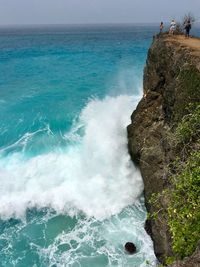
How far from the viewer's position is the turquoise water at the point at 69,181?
16484 millimetres

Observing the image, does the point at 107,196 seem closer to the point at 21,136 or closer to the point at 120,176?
the point at 120,176

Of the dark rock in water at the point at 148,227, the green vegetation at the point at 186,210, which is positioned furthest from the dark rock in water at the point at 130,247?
the green vegetation at the point at 186,210

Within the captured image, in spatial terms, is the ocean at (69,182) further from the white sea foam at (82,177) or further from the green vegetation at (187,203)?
the green vegetation at (187,203)

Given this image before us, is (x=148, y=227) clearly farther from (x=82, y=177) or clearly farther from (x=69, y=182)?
(x=69, y=182)

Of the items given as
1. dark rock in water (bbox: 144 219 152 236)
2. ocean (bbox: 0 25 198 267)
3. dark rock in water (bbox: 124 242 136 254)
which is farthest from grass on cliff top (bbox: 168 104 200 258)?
dark rock in water (bbox: 144 219 152 236)

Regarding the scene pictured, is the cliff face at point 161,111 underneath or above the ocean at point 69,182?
above

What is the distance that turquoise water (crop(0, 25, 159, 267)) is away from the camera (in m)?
16.5

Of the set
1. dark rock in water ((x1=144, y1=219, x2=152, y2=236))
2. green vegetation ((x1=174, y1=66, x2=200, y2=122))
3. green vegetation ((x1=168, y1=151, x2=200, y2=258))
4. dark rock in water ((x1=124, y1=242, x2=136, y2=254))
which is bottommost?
dark rock in water ((x1=124, y1=242, x2=136, y2=254))

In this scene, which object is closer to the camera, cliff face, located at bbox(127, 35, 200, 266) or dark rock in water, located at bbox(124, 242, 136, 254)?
cliff face, located at bbox(127, 35, 200, 266)

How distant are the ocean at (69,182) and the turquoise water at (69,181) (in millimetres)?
50

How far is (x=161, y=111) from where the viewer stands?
1922cm

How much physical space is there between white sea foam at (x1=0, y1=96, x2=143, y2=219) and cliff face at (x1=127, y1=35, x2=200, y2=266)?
1676mm

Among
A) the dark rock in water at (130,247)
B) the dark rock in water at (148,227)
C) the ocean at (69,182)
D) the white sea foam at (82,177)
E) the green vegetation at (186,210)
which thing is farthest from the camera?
the white sea foam at (82,177)

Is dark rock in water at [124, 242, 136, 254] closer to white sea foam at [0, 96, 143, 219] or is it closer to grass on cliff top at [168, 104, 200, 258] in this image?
white sea foam at [0, 96, 143, 219]
